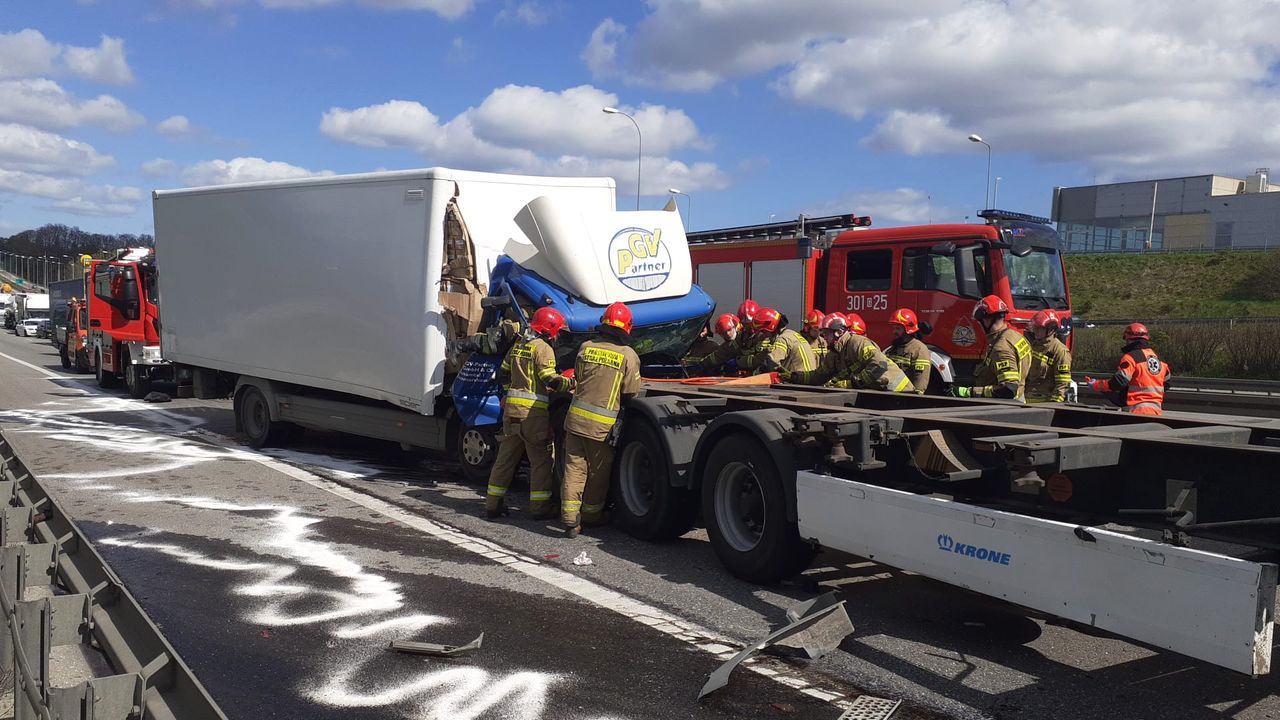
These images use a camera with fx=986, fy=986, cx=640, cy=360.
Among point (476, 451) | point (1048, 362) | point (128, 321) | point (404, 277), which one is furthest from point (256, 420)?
point (1048, 362)

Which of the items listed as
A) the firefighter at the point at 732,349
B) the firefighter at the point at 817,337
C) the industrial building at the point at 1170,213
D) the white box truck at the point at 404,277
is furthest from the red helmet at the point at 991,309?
the industrial building at the point at 1170,213

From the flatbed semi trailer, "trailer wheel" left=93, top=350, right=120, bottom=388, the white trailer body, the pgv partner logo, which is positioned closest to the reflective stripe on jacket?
the flatbed semi trailer

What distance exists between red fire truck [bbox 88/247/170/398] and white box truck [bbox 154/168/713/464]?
7293 millimetres

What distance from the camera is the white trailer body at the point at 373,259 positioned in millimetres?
9367

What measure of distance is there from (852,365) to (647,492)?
2740mm

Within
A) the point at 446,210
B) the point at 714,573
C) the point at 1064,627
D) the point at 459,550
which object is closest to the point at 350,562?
the point at 459,550

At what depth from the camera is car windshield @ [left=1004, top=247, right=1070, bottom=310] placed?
39.9ft

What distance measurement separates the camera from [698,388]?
7.82 m

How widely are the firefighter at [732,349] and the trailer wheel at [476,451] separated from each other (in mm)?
2624

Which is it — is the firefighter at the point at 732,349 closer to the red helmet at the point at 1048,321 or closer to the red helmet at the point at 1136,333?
the red helmet at the point at 1048,321

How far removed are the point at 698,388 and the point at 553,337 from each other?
1418 mm

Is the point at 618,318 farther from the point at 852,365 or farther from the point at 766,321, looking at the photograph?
the point at 766,321

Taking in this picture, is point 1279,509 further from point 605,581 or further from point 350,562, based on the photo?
point 350,562

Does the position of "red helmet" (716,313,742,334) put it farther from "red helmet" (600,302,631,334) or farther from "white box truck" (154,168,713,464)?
"red helmet" (600,302,631,334)
